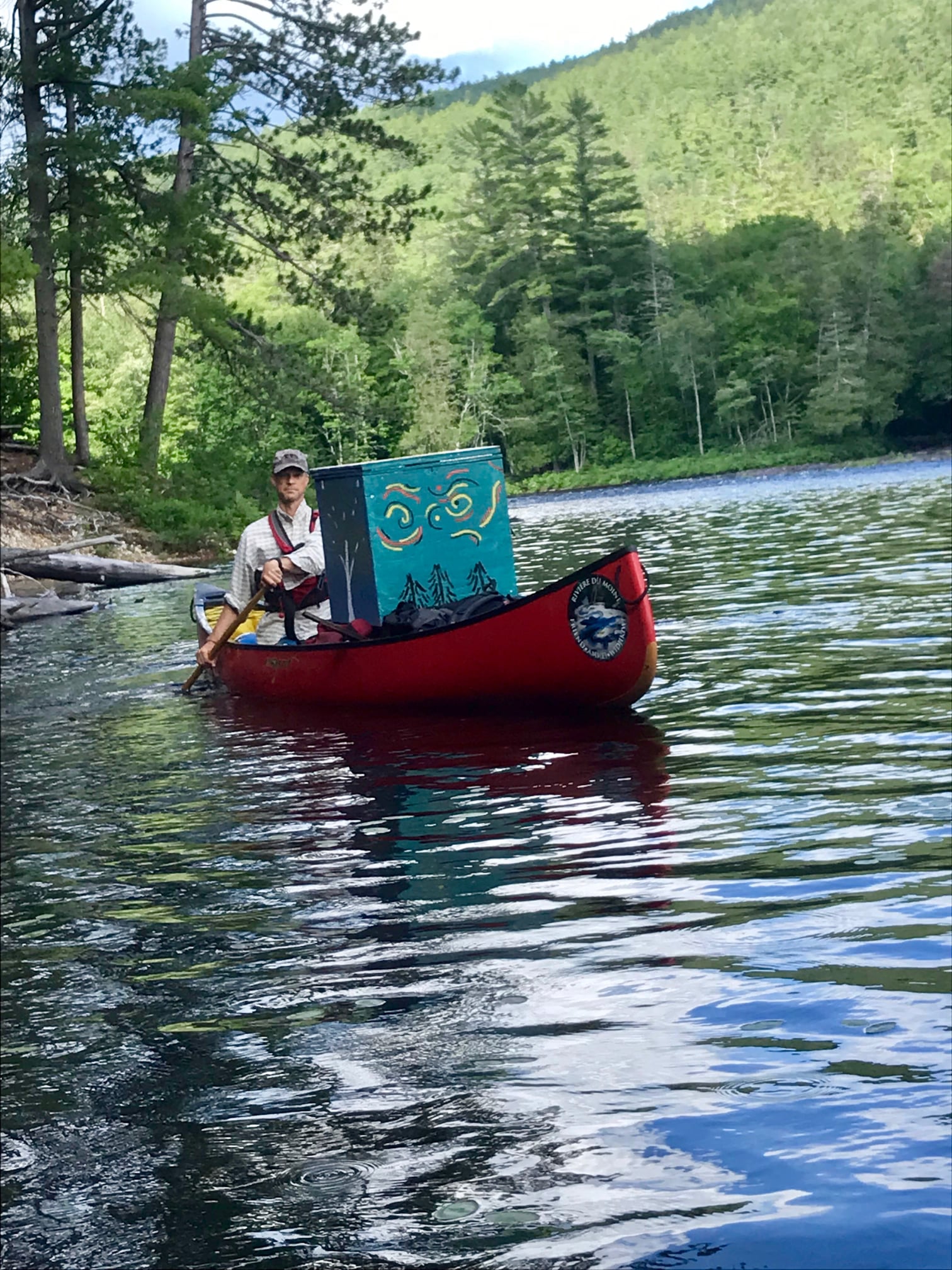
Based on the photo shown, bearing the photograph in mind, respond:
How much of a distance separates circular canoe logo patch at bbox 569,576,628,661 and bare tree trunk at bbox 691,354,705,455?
2935 inches

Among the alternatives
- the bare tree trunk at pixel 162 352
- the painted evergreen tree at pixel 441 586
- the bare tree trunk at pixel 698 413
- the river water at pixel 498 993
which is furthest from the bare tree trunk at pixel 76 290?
the bare tree trunk at pixel 698 413

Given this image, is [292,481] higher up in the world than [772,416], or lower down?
lower down

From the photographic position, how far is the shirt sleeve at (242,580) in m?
11.6

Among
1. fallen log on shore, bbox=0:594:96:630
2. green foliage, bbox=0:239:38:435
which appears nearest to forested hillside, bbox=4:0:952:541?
green foliage, bbox=0:239:38:435

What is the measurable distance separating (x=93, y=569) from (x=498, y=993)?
21.8 m

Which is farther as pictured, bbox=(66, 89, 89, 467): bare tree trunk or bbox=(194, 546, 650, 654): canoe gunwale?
bbox=(66, 89, 89, 467): bare tree trunk

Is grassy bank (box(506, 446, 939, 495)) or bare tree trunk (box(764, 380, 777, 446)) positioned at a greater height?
bare tree trunk (box(764, 380, 777, 446))

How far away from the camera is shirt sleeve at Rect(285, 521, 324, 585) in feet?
38.8

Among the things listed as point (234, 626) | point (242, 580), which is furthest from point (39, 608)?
point (242, 580)

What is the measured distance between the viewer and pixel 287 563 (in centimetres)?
1185

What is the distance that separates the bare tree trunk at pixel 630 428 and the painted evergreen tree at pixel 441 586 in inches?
3047

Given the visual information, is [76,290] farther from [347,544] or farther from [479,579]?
[479,579]

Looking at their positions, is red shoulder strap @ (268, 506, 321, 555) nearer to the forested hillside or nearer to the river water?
the river water

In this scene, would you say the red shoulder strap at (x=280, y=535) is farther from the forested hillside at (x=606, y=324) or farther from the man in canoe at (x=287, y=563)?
the forested hillside at (x=606, y=324)
